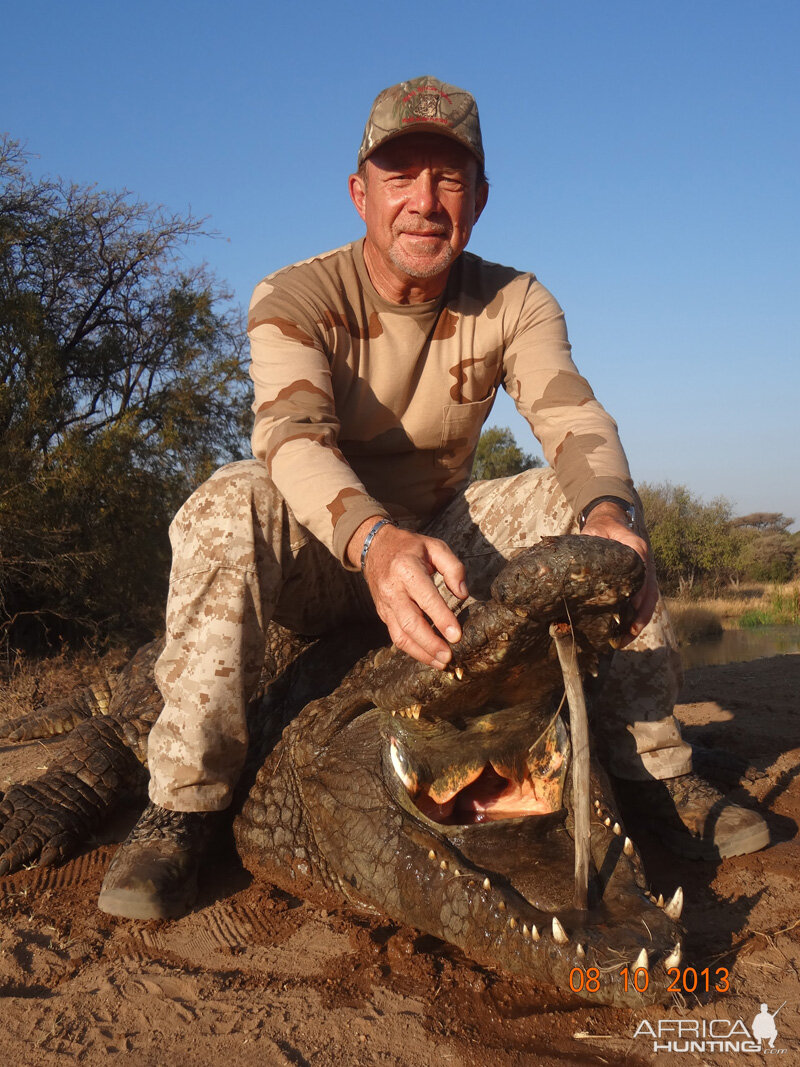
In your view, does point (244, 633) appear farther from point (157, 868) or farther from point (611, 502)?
point (611, 502)

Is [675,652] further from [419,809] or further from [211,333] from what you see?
[211,333]

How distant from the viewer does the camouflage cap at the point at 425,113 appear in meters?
2.81

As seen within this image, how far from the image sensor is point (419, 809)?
2.20 meters

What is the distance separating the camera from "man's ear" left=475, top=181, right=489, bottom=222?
318cm

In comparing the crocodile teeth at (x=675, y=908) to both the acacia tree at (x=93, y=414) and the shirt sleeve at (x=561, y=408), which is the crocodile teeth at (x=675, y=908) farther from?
the acacia tree at (x=93, y=414)

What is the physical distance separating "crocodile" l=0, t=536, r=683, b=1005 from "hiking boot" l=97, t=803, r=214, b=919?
198mm

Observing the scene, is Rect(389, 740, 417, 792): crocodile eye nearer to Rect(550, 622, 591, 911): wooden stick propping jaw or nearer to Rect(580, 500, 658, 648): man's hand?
Rect(550, 622, 591, 911): wooden stick propping jaw

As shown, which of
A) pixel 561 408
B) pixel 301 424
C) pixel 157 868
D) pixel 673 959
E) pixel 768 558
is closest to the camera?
pixel 673 959

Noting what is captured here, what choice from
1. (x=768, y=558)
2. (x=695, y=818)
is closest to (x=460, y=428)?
(x=695, y=818)

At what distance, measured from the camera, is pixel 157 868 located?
2395mm

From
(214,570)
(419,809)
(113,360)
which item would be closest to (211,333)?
(113,360)

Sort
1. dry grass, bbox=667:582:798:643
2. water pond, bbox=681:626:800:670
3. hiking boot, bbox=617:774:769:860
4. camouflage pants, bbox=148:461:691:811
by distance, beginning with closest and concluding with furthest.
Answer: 1. camouflage pants, bbox=148:461:691:811
2. hiking boot, bbox=617:774:769:860
3. water pond, bbox=681:626:800:670
4. dry grass, bbox=667:582:798:643

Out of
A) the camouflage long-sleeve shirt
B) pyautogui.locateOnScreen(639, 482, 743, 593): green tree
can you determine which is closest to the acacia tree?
the camouflage long-sleeve shirt

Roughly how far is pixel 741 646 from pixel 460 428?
9.17 meters
